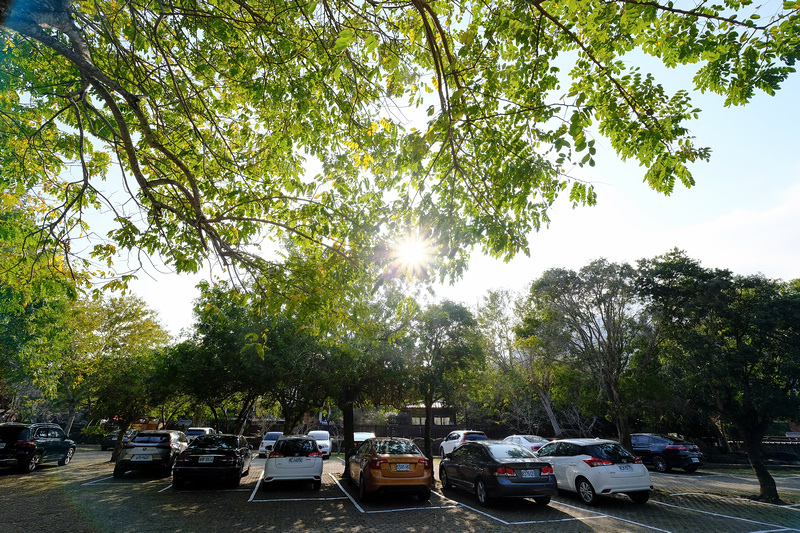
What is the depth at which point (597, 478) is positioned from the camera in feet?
33.2

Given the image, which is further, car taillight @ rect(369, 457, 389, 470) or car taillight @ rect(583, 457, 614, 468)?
car taillight @ rect(583, 457, 614, 468)

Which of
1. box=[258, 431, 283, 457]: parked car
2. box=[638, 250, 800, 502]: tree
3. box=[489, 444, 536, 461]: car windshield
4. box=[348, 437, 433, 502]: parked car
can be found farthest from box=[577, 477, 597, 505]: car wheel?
box=[258, 431, 283, 457]: parked car

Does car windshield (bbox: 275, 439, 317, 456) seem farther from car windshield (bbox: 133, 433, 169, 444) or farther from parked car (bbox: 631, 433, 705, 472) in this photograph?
parked car (bbox: 631, 433, 705, 472)

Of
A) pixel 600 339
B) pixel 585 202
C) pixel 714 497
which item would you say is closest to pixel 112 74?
pixel 585 202

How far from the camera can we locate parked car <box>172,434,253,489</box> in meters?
11.6

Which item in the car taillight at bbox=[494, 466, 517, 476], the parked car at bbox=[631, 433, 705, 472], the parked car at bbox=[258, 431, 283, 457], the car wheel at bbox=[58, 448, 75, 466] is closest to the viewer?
A: the car taillight at bbox=[494, 466, 517, 476]

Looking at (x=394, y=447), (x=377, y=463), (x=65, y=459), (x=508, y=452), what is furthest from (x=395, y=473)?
(x=65, y=459)

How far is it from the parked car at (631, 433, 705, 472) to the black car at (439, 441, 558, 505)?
40.5 feet

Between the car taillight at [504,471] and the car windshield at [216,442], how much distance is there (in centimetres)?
786

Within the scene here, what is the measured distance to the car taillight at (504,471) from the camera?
32.0 feet

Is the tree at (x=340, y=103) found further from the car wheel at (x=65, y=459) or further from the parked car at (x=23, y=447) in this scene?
the car wheel at (x=65, y=459)

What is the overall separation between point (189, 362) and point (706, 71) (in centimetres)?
1743

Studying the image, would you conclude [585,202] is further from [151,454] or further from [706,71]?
[151,454]

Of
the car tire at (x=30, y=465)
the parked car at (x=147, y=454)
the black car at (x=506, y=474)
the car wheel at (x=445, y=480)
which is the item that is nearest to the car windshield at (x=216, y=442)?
the parked car at (x=147, y=454)
